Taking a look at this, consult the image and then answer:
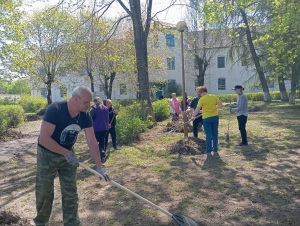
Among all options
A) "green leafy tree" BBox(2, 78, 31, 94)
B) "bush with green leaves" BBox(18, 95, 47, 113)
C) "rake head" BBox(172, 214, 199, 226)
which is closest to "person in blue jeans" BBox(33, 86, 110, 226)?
"rake head" BBox(172, 214, 199, 226)

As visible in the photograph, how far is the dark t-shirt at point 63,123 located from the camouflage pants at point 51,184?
0.19 m

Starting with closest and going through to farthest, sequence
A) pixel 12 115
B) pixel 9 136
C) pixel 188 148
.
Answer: pixel 188 148, pixel 9 136, pixel 12 115

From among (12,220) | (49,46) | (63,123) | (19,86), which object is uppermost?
(49,46)

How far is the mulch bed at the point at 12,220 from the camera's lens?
4.41 m

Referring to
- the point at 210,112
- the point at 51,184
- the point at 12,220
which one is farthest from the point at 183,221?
the point at 210,112

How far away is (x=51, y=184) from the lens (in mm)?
3895

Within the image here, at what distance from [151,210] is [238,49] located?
1005 inches

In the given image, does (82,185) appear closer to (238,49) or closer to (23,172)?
A: (23,172)

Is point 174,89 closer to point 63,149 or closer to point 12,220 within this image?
point 12,220

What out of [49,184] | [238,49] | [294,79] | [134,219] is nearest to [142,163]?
[134,219]

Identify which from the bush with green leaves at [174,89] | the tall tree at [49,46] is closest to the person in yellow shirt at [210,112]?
the tall tree at [49,46]

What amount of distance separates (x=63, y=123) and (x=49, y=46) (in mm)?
23516

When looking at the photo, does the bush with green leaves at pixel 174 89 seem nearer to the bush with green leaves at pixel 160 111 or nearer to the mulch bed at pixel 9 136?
the bush with green leaves at pixel 160 111

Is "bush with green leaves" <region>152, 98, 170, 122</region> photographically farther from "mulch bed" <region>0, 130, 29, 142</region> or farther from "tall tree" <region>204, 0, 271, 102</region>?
"mulch bed" <region>0, 130, 29, 142</region>
